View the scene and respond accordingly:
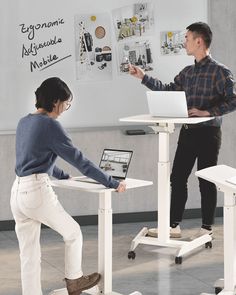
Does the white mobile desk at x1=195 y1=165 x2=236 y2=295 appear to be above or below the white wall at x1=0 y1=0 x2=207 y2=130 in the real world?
below

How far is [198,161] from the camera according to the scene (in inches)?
274

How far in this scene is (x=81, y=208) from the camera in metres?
7.82

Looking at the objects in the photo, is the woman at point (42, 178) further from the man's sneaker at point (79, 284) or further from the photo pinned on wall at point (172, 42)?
the photo pinned on wall at point (172, 42)

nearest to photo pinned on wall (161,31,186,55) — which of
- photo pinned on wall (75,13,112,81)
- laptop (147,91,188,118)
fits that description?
photo pinned on wall (75,13,112,81)

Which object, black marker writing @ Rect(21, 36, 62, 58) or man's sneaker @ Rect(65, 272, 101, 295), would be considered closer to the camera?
man's sneaker @ Rect(65, 272, 101, 295)

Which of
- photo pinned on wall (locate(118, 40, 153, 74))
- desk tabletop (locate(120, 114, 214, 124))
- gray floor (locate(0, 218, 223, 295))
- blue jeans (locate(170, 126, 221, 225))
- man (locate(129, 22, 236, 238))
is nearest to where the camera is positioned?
gray floor (locate(0, 218, 223, 295))

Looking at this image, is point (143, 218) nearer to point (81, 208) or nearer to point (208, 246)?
point (81, 208)

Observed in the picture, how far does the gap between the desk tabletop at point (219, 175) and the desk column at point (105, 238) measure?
0.58m

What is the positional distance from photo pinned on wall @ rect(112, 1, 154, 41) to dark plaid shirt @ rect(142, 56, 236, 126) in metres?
1.06

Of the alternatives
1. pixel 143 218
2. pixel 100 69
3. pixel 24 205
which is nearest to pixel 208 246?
pixel 143 218

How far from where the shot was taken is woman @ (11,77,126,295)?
501cm

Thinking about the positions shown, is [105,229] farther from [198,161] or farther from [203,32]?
[203,32]

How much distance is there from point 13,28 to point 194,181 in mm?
2143

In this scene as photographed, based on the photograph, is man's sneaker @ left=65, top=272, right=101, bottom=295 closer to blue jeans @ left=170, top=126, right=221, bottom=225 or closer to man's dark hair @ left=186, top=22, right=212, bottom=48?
blue jeans @ left=170, top=126, right=221, bottom=225
